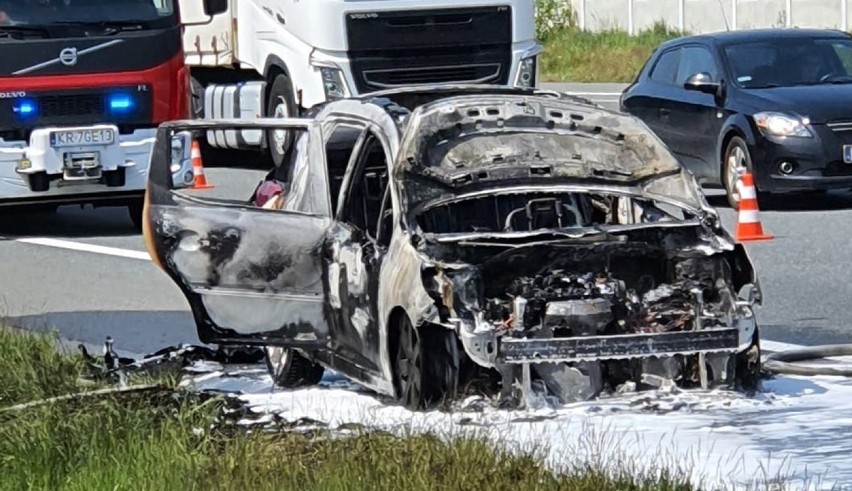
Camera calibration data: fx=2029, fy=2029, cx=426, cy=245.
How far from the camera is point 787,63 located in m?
18.6

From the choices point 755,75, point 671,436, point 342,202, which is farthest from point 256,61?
point 671,436

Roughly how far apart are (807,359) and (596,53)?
31817 mm

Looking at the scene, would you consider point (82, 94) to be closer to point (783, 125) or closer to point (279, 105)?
point (279, 105)

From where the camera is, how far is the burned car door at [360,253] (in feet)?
30.9

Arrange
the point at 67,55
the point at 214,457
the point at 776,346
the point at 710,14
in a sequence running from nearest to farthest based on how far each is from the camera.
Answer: the point at 214,457, the point at 776,346, the point at 67,55, the point at 710,14

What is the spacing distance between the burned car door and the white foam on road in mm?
287

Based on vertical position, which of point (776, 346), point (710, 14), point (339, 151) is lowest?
point (710, 14)

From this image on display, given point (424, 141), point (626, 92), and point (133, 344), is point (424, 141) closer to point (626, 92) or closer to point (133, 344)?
point (133, 344)

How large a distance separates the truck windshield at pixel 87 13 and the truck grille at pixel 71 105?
64cm

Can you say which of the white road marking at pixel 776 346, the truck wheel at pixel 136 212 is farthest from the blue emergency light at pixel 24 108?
the white road marking at pixel 776 346

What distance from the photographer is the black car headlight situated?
17.4 meters

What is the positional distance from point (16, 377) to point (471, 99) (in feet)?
8.33

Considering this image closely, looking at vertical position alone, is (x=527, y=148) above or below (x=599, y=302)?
above

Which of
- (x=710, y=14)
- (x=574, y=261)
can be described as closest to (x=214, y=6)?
(x=574, y=261)
